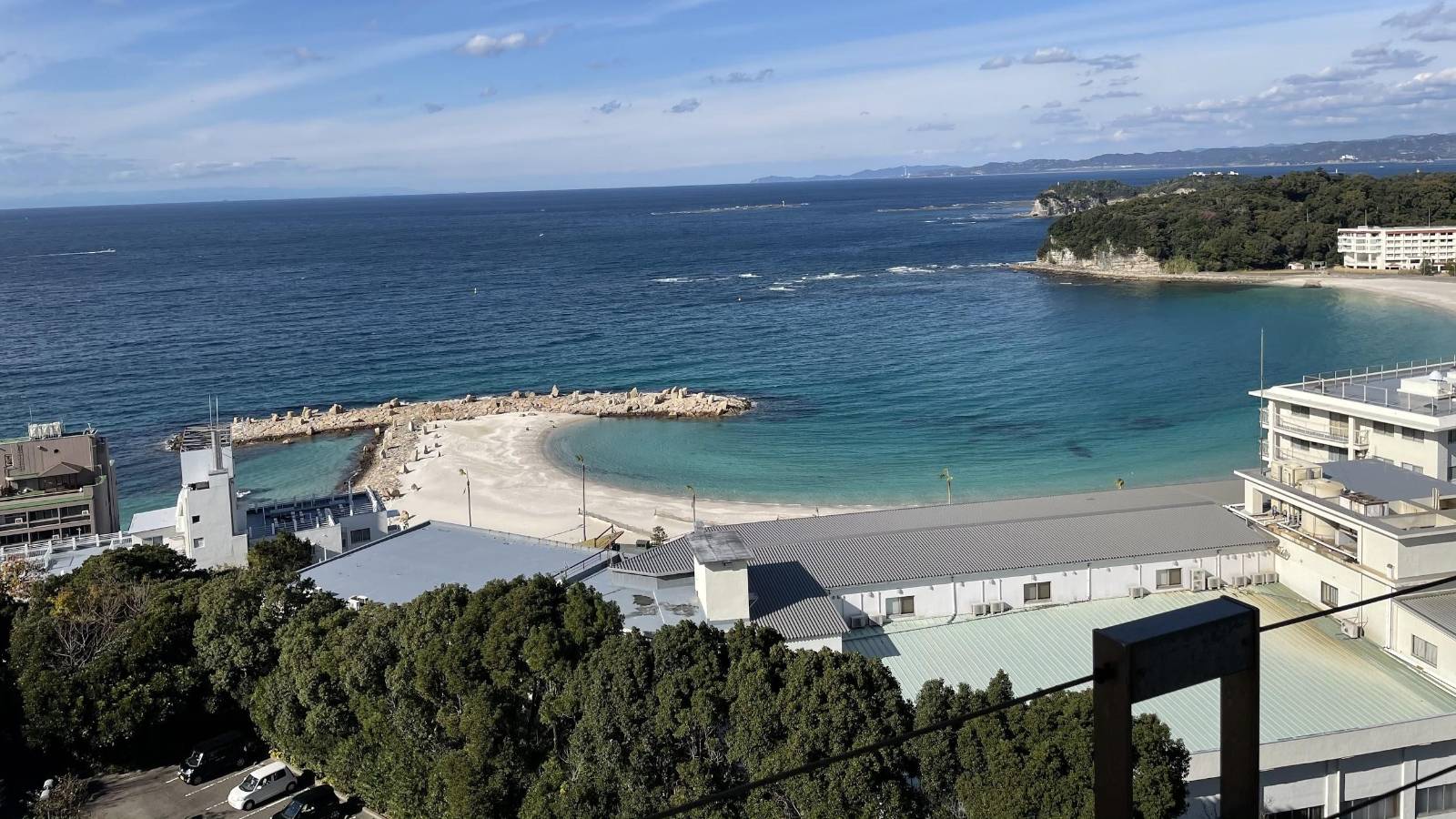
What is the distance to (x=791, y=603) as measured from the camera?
16.5 m

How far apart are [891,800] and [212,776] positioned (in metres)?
10.1

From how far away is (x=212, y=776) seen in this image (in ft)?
51.9

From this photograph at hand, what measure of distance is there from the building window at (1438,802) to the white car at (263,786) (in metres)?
14.4

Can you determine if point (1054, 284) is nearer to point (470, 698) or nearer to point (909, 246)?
point (909, 246)

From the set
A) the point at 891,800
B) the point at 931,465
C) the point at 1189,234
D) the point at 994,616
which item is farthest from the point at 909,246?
the point at 891,800

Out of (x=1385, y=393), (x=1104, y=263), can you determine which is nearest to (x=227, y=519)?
(x=1385, y=393)

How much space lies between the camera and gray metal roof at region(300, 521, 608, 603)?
18891 millimetres

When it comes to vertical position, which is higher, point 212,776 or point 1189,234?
point 1189,234

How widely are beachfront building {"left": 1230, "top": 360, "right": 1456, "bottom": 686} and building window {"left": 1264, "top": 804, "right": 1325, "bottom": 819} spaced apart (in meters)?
2.63

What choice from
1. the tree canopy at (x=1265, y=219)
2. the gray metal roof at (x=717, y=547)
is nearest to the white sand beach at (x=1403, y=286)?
the tree canopy at (x=1265, y=219)

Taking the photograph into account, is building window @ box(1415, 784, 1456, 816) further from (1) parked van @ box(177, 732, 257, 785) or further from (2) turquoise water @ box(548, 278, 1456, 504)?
(2) turquoise water @ box(548, 278, 1456, 504)

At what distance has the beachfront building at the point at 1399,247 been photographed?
233ft

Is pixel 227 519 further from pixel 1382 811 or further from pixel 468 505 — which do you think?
pixel 1382 811

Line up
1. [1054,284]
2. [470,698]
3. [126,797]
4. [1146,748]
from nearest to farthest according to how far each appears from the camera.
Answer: [1146,748]
[470,698]
[126,797]
[1054,284]
